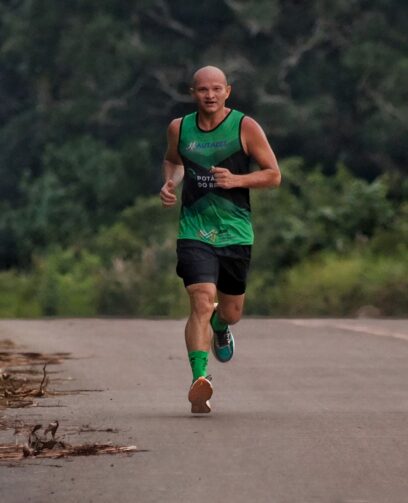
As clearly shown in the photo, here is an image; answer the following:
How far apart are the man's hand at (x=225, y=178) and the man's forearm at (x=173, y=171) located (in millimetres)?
510

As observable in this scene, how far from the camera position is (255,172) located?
11.9 meters

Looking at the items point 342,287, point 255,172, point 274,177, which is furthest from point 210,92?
point 342,287

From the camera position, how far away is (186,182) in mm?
11945

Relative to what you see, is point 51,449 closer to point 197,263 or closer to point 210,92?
point 197,263

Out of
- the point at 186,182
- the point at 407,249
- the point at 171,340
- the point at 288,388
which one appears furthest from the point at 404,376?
the point at 407,249

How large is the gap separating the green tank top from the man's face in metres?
0.13

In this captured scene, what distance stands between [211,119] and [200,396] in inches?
62.9

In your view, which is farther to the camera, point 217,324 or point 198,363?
point 217,324

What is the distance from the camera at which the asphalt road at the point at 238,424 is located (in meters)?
8.31

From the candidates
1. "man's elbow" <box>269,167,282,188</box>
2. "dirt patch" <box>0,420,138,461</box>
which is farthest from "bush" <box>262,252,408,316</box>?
"dirt patch" <box>0,420,138,461</box>

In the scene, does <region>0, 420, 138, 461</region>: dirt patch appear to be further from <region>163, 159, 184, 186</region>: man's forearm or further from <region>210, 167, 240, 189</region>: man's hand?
<region>163, 159, 184, 186</region>: man's forearm

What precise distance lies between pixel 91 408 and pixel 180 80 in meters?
36.6

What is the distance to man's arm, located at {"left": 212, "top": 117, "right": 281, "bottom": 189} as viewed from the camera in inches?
457

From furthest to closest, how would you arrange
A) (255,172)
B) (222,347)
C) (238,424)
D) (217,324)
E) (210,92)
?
(222,347), (217,324), (255,172), (210,92), (238,424)
